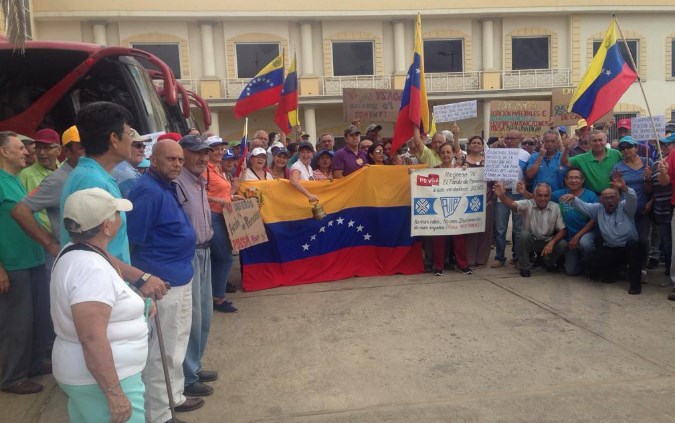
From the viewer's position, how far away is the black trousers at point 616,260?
5.88 m

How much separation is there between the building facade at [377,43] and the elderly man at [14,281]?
19.7m

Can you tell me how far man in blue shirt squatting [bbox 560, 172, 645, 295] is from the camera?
590 cm

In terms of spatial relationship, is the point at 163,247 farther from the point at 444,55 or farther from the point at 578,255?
the point at 444,55

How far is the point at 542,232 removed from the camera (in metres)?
6.72

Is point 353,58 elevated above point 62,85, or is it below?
above

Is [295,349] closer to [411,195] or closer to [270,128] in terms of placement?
[411,195]

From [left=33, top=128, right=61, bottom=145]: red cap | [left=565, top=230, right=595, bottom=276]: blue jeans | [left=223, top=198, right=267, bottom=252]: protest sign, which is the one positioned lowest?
[left=565, top=230, right=595, bottom=276]: blue jeans

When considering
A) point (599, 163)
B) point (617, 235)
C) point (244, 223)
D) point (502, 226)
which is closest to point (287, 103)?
point (244, 223)

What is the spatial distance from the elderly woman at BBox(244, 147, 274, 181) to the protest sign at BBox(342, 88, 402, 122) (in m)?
4.78

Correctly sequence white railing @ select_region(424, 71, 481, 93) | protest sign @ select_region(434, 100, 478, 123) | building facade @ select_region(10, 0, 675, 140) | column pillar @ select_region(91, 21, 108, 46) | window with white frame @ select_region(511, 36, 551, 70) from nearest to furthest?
protest sign @ select_region(434, 100, 478, 123) → column pillar @ select_region(91, 21, 108, 46) → building facade @ select_region(10, 0, 675, 140) → white railing @ select_region(424, 71, 481, 93) → window with white frame @ select_region(511, 36, 551, 70)

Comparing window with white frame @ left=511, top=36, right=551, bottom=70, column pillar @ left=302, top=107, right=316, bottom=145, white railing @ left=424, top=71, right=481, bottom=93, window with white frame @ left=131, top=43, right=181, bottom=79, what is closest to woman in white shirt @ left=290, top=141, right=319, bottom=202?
column pillar @ left=302, top=107, right=316, bottom=145

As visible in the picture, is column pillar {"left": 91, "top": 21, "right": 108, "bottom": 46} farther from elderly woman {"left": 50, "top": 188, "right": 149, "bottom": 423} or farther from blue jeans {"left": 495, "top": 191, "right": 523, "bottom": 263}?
elderly woman {"left": 50, "top": 188, "right": 149, "bottom": 423}

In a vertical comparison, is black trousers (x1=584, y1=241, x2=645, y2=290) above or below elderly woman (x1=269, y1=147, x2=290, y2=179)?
below

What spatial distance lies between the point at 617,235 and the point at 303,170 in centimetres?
377
